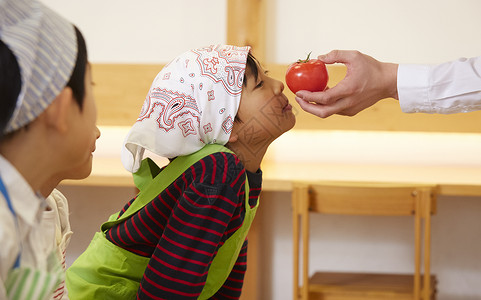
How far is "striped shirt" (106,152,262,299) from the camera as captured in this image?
1.36 m

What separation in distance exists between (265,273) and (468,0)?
1964mm

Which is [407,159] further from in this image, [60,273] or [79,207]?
[60,273]

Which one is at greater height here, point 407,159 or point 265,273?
point 407,159

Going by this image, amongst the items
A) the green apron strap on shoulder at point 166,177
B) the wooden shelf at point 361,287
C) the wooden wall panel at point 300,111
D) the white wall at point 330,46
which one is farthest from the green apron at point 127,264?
the white wall at point 330,46

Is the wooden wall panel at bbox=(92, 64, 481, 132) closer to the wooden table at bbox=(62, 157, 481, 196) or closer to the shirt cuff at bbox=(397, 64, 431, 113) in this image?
the wooden table at bbox=(62, 157, 481, 196)

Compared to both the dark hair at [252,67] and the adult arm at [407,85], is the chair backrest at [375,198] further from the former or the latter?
the dark hair at [252,67]

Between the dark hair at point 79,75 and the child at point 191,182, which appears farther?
the child at point 191,182

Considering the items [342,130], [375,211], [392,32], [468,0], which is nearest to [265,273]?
[342,130]

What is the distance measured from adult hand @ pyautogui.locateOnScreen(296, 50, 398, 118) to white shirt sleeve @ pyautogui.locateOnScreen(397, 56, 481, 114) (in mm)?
40

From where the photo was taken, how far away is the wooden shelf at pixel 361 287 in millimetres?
2730

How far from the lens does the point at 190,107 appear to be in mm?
1556

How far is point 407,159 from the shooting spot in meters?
3.70

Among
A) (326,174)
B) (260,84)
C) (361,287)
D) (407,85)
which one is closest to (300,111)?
(326,174)

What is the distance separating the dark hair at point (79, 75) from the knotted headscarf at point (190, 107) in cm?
54
